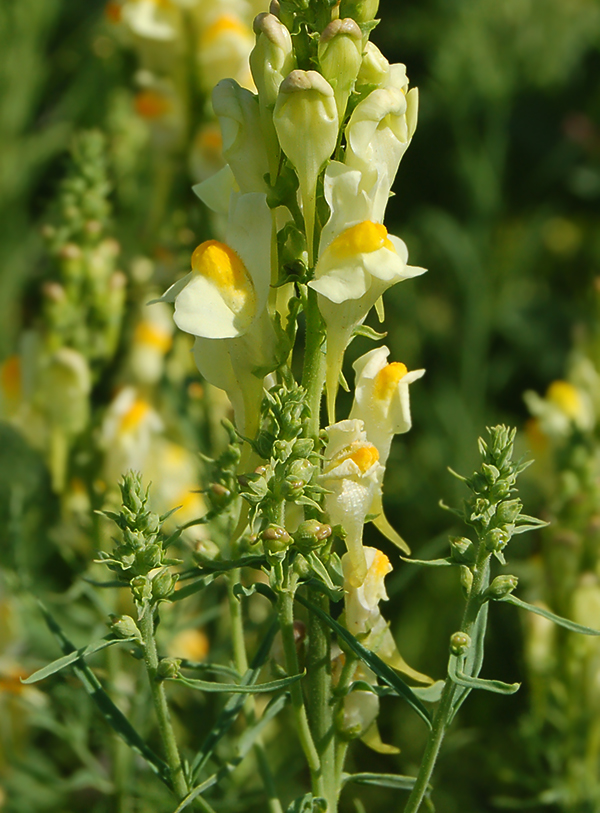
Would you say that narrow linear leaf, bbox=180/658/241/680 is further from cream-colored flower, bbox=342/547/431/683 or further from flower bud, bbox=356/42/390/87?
flower bud, bbox=356/42/390/87

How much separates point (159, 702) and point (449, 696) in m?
0.25

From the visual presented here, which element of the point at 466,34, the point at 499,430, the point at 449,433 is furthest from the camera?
the point at 466,34

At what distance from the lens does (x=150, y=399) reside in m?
2.00

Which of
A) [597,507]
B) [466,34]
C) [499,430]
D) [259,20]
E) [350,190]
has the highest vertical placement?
[466,34]

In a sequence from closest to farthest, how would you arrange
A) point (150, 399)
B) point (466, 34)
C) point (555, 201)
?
point (150, 399), point (466, 34), point (555, 201)

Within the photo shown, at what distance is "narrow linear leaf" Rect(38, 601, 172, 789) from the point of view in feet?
2.60

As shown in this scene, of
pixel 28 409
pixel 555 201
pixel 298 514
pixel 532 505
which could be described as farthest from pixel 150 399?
pixel 555 201

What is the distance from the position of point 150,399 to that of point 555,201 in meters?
2.17

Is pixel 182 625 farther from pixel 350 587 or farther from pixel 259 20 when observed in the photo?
pixel 259 20

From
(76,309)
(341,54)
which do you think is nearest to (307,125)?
(341,54)

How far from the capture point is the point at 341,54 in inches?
30.0

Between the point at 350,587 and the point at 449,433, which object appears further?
the point at 449,433

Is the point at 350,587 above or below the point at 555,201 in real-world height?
below

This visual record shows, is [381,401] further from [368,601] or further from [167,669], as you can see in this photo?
[167,669]
